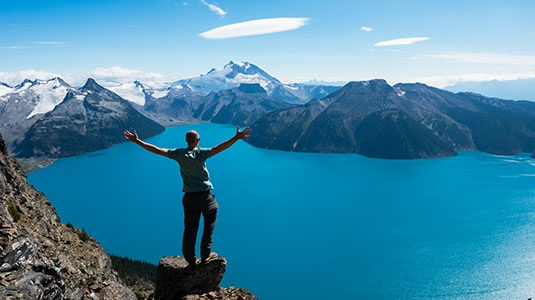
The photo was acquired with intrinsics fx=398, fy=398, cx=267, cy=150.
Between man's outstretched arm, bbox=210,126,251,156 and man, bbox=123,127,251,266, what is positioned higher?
man's outstretched arm, bbox=210,126,251,156

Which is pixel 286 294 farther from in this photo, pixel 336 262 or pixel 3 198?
pixel 3 198

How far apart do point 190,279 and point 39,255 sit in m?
5.68

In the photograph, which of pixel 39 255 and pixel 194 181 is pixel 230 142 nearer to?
pixel 194 181

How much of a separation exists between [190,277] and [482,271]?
3754 inches

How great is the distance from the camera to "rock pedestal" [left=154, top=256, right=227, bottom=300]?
1332cm

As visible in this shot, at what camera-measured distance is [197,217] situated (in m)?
12.8

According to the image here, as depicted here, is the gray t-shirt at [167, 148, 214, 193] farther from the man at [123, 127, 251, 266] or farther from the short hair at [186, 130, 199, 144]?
the short hair at [186, 130, 199, 144]

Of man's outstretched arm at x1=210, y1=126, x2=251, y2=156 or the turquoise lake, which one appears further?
the turquoise lake

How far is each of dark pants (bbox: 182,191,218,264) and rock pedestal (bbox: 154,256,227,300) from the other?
0.37 m

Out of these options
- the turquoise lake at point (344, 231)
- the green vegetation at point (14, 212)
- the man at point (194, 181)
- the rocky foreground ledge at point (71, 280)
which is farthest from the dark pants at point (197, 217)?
the turquoise lake at point (344, 231)

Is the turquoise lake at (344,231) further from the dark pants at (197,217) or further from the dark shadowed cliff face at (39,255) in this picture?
the dark pants at (197,217)

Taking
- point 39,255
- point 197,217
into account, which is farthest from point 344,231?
point 197,217

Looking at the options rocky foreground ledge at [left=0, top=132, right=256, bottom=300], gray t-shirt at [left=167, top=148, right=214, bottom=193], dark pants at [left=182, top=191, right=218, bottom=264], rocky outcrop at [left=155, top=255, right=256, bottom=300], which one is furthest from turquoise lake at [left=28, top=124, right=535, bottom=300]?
gray t-shirt at [left=167, top=148, right=214, bottom=193]

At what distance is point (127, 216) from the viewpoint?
136875 millimetres
